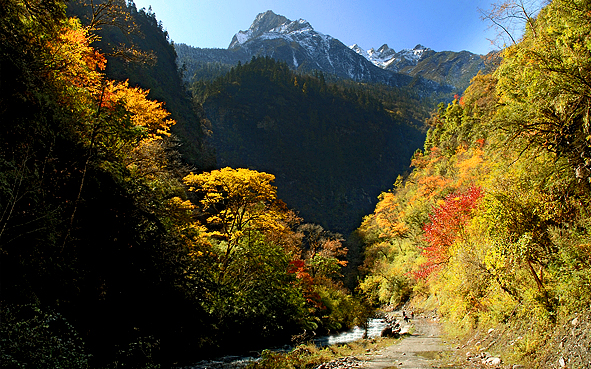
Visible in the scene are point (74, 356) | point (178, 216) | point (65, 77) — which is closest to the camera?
point (74, 356)

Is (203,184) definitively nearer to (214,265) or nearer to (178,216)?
(178,216)

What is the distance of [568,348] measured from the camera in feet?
20.3

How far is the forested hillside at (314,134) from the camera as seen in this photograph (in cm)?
9919

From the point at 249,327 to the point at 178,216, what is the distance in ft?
22.7

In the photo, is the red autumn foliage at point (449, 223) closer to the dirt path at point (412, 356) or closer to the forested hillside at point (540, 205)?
the dirt path at point (412, 356)

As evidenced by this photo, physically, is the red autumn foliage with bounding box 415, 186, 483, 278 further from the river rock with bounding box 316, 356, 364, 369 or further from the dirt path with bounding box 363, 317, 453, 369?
the river rock with bounding box 316, 356, 364, 369

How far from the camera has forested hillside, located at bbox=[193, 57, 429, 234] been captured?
3905 inches

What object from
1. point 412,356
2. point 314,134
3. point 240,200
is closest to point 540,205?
point 412,356

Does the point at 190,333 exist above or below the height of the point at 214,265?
below

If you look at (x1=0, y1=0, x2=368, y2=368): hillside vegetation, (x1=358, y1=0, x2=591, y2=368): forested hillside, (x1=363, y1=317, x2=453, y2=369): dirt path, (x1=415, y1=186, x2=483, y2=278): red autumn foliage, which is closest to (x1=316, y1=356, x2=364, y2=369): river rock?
(x1=363, y1=317, x2=453, y2=369): dirt path

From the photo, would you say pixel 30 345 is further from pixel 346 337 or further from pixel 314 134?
pixel 314 134

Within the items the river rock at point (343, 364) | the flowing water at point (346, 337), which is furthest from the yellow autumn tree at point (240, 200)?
the flowing water at point (346, 337)

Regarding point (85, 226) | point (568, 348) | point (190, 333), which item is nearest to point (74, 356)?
point (85, 226)

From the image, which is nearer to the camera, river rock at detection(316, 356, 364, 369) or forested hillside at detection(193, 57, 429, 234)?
river rock at detection(316, 356, 364, 369)
